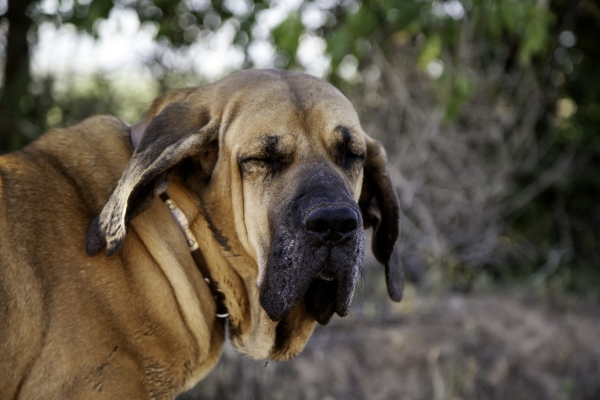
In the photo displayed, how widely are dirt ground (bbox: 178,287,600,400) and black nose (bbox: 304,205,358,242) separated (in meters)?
2.28

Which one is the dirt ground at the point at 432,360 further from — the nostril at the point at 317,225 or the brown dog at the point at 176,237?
the nostril at the point at 317,225

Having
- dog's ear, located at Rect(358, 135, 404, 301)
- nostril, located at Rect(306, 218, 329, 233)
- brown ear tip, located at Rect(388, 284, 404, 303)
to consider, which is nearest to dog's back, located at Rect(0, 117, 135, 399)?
nostril, located at Rect(306, 218, 329, 233)

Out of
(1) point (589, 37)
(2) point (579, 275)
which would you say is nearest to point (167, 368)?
(2) point (579, 275)

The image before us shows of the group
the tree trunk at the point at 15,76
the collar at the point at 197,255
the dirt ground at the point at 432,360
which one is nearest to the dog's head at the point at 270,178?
the collar at the point at 197,255

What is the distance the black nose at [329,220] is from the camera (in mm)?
2131

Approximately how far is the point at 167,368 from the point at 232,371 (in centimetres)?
200

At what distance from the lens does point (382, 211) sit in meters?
3.00

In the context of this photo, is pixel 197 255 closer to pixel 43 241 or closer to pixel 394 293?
pixel 43 241

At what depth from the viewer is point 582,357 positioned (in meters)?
4.96

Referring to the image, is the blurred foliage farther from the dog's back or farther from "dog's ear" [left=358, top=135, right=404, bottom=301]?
the dog's back

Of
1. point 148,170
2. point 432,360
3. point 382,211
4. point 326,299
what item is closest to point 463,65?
point 432,360

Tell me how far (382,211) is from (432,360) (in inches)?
83.2

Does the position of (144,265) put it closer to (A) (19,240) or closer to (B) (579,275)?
(A) (19,240)

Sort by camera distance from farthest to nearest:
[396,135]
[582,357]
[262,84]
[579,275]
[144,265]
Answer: [579,275], [396,135], [582,357], [262,84], [144,265]
